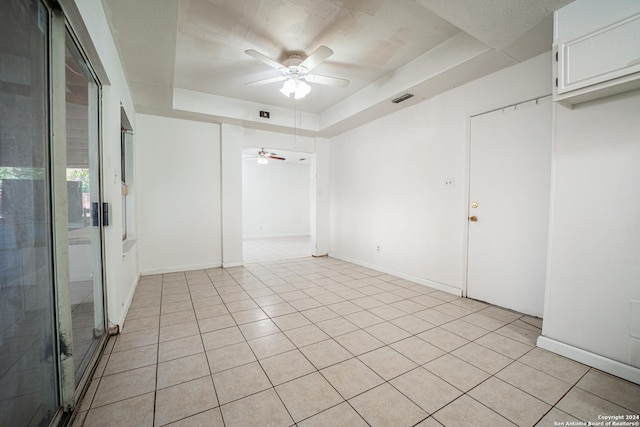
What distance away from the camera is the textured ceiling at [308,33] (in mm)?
2164

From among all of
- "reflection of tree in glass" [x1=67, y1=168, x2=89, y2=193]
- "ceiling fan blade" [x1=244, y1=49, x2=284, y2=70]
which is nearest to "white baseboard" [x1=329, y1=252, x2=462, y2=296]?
"ceiling fan blade" [x1=244, y1=49, x2=284, y2=70]

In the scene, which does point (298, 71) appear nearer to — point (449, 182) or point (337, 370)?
point (449, 182)

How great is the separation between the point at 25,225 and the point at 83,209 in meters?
0.88

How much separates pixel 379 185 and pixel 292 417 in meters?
3.98

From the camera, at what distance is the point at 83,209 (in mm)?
1921

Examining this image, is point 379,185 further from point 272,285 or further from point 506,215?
point 272,285

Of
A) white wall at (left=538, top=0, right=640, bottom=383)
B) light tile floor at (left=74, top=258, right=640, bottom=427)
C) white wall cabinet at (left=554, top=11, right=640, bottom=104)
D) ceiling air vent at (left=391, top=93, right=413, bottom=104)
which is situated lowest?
light tile floor at (left=74, top=258, right=640, bottom=427)

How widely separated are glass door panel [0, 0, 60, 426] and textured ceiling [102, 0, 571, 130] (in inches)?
51.2

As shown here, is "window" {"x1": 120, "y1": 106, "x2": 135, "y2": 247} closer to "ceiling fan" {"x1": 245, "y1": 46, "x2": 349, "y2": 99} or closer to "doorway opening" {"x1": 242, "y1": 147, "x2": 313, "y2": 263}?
"ceiling fan" {"x1": 245, "y1": 46, "x2": 349, "y2": 99}

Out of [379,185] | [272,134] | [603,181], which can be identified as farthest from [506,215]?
[272,134]

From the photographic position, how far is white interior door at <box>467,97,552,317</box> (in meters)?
2.77

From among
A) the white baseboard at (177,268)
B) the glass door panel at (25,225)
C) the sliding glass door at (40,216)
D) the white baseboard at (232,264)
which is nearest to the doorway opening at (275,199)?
the white baseboard at (232,264)

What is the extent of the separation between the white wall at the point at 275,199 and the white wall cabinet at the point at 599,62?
8.42 m

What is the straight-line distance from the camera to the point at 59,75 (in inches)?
57.2
